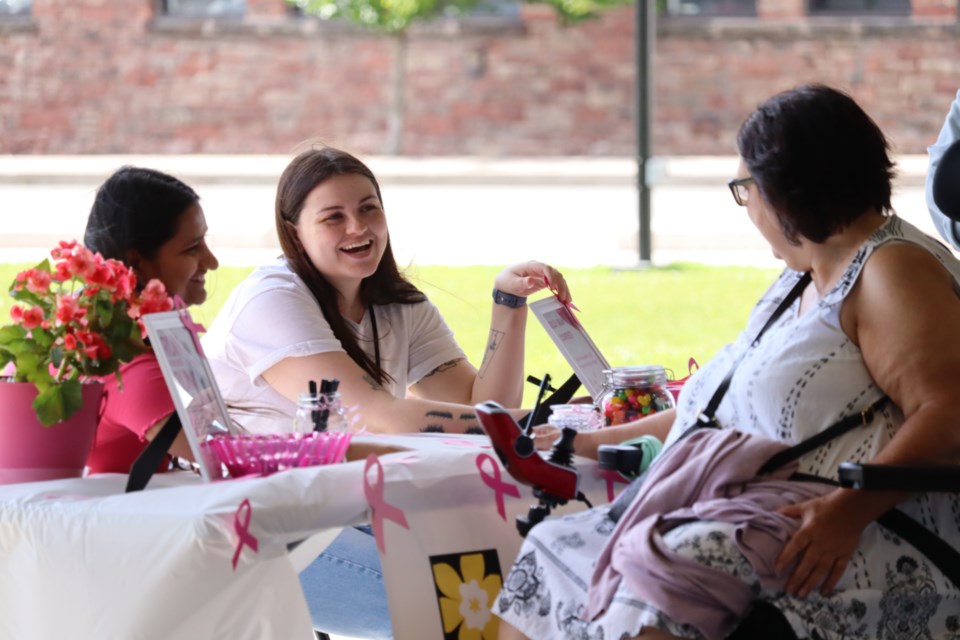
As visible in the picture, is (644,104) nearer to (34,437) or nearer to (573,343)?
(573,343)

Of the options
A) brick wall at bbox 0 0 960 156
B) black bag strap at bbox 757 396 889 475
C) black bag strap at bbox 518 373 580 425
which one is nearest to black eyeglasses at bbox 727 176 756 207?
black bag strap at bbox 757 396 889 475

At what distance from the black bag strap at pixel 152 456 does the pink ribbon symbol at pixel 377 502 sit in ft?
1.03

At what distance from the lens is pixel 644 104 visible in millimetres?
9633

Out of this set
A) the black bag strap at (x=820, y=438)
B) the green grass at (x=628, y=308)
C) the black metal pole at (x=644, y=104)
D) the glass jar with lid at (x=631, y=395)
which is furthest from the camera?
the black metal pole at (x=644, y=104)

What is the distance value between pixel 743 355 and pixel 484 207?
12519 millimetres

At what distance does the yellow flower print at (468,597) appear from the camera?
7.18 ft

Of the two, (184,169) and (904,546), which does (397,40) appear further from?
(904,546)

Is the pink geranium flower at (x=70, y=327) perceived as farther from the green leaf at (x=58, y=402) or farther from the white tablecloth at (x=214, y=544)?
the white tablecloth at (x=214, y=544)

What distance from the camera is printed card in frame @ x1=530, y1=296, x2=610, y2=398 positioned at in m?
2.84

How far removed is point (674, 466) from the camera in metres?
2.12

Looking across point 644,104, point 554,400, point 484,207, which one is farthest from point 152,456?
point 484,207

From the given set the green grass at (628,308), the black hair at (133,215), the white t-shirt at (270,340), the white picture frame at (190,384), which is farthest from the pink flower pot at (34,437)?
the green grass at (628,308)

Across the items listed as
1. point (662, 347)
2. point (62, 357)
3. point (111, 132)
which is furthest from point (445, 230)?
point (62, 357)

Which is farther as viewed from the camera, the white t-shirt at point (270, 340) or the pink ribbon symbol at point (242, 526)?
the white t-shirt at point (270, 340)
